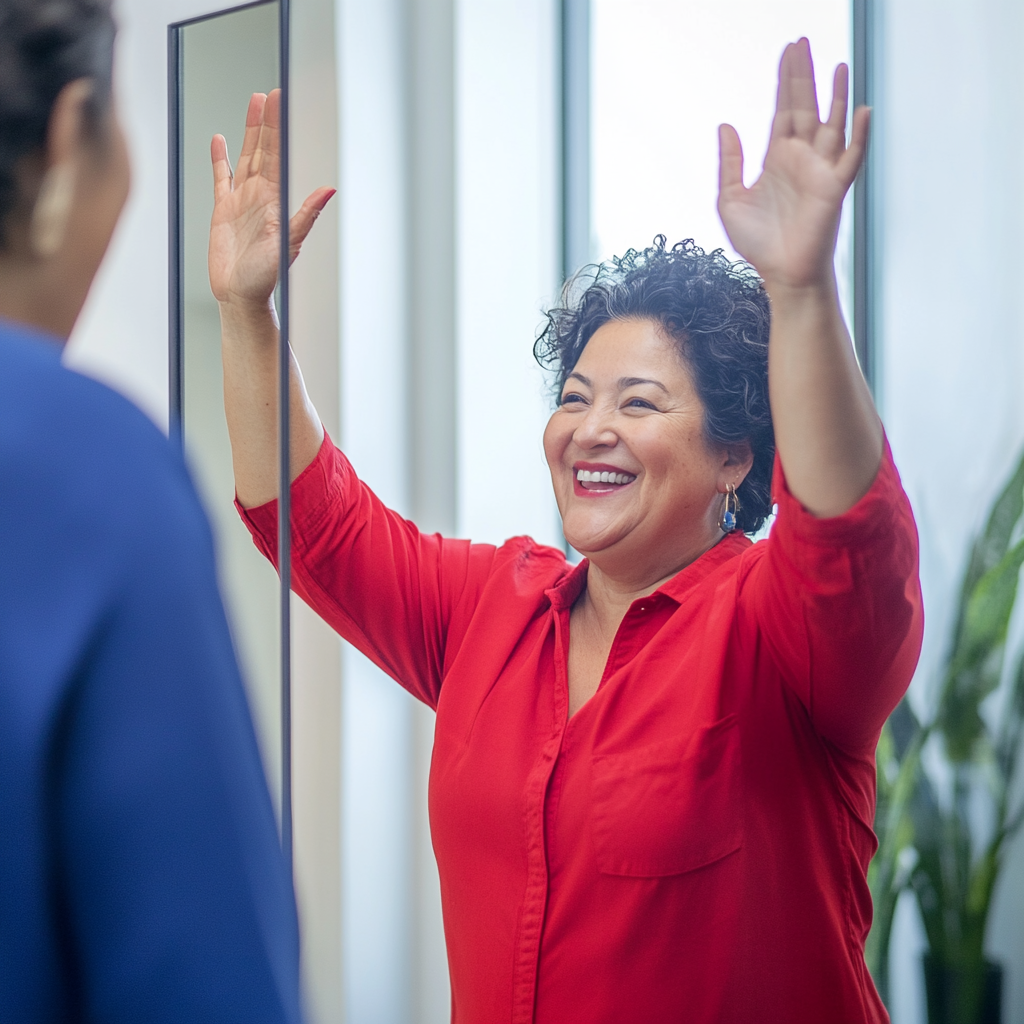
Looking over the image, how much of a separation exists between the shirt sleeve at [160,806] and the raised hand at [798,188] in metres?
0.35

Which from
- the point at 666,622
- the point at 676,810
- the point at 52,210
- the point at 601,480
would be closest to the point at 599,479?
the point at 601,480

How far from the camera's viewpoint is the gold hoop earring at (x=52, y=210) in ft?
0.77

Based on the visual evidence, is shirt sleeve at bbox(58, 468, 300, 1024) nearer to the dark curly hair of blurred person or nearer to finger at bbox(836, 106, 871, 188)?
the dark curly hair of blurred person

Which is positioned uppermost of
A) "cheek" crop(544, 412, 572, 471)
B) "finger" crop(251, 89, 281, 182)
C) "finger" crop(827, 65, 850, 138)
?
"finger" crop(251, 89, 281, 182)

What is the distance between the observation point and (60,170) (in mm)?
238

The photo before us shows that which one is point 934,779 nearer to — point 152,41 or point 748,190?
point 748,190

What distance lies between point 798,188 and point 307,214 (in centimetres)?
33

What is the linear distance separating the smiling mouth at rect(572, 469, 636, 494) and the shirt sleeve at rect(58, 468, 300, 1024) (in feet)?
1.63

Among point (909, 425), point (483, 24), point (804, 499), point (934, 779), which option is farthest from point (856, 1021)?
point (483, 24)

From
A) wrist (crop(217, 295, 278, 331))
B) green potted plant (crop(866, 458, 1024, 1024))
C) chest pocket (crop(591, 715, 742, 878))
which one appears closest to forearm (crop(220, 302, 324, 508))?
wrist (crop(217, 295, 278, 331))

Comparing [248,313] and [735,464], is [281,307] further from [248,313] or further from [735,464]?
[735,464]

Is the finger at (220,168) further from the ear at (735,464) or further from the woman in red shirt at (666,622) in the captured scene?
the ear at (735,464)

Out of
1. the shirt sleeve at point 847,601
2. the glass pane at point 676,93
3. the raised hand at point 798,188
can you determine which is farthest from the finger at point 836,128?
the glass pane at point 676,93

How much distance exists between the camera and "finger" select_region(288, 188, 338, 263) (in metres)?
0.66
